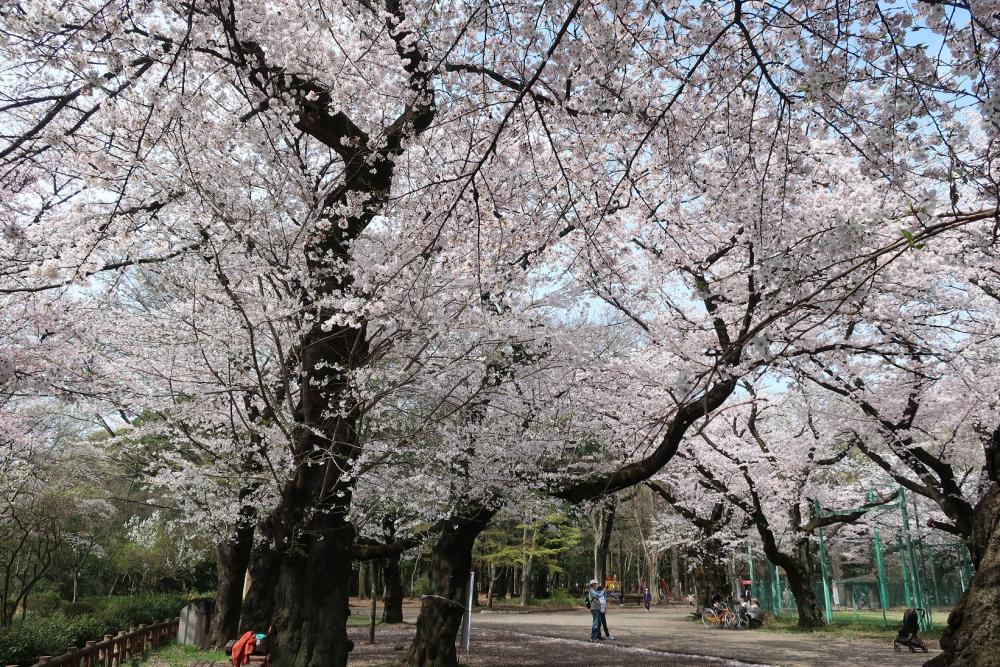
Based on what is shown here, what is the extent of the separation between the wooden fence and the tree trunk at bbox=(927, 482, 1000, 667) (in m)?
7.35

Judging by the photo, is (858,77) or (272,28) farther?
(272,28)

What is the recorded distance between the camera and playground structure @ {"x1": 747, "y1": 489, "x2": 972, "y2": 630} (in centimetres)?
1597

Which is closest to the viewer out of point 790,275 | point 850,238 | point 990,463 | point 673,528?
point 990,463

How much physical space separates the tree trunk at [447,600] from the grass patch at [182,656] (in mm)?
3760

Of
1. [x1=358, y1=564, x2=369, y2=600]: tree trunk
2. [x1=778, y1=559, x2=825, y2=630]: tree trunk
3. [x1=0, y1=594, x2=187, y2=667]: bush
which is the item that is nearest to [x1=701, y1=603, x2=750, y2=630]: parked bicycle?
[x1=778, y1=559, x2=825, y2=630]: tree trunk

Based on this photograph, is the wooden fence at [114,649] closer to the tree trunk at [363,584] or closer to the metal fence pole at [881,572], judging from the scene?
the metal fence pole at [881,572]

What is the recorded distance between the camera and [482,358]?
8.75m

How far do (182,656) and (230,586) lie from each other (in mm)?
1643

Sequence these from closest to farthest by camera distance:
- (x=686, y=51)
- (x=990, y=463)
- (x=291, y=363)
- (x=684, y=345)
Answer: (x=990, y=463)
(x=686, y=51)
(x=291, y=363)
(x=684, y=345)

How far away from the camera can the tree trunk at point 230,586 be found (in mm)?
12281

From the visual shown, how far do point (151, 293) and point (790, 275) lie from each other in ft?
39.3

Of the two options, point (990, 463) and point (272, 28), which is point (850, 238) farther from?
point (272, 28)

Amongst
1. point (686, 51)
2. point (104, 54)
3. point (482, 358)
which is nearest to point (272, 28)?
point (104, 54)

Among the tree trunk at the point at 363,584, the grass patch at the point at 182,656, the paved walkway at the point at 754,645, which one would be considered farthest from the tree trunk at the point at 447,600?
the tree trunk at the point at 363,584
